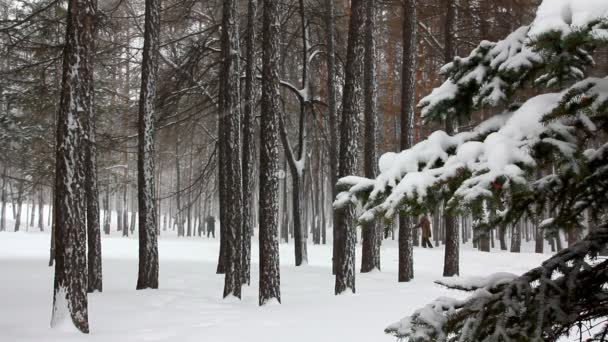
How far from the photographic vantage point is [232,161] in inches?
483

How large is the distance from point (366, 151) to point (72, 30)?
28.7 feet

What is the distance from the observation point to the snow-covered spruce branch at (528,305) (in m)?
2.49

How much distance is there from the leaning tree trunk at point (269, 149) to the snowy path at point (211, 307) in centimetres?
98

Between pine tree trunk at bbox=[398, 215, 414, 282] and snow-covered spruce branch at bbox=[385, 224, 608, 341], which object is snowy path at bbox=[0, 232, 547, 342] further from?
snow-covered spruce branch at bbox=[385, 224, 608, 341]

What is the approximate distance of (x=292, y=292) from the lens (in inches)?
492

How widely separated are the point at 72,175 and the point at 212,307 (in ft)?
11.8

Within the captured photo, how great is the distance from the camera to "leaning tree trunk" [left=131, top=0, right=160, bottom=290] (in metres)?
A: 12.6

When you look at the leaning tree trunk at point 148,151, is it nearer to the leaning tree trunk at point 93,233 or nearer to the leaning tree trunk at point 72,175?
the leaning tree trunk at point 93,233

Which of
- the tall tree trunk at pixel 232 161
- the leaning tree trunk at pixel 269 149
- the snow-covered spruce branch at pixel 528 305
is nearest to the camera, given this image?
the snow-covered spruce branch at pixel 528 305

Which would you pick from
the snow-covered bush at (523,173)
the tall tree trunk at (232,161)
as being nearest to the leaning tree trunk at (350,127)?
the tall tree trunk at (232,161)

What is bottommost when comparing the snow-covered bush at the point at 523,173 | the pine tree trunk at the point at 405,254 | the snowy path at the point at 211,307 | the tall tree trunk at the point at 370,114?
the snowy path at the point at 211,307

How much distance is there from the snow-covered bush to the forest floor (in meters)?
5.14

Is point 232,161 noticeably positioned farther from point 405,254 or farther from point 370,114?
point 405,254

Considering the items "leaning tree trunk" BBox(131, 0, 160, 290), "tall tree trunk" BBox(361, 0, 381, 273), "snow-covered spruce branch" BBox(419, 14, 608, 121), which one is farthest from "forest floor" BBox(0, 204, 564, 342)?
"snow-covered spruce branch" BBox(419, 14, 608, 121)
